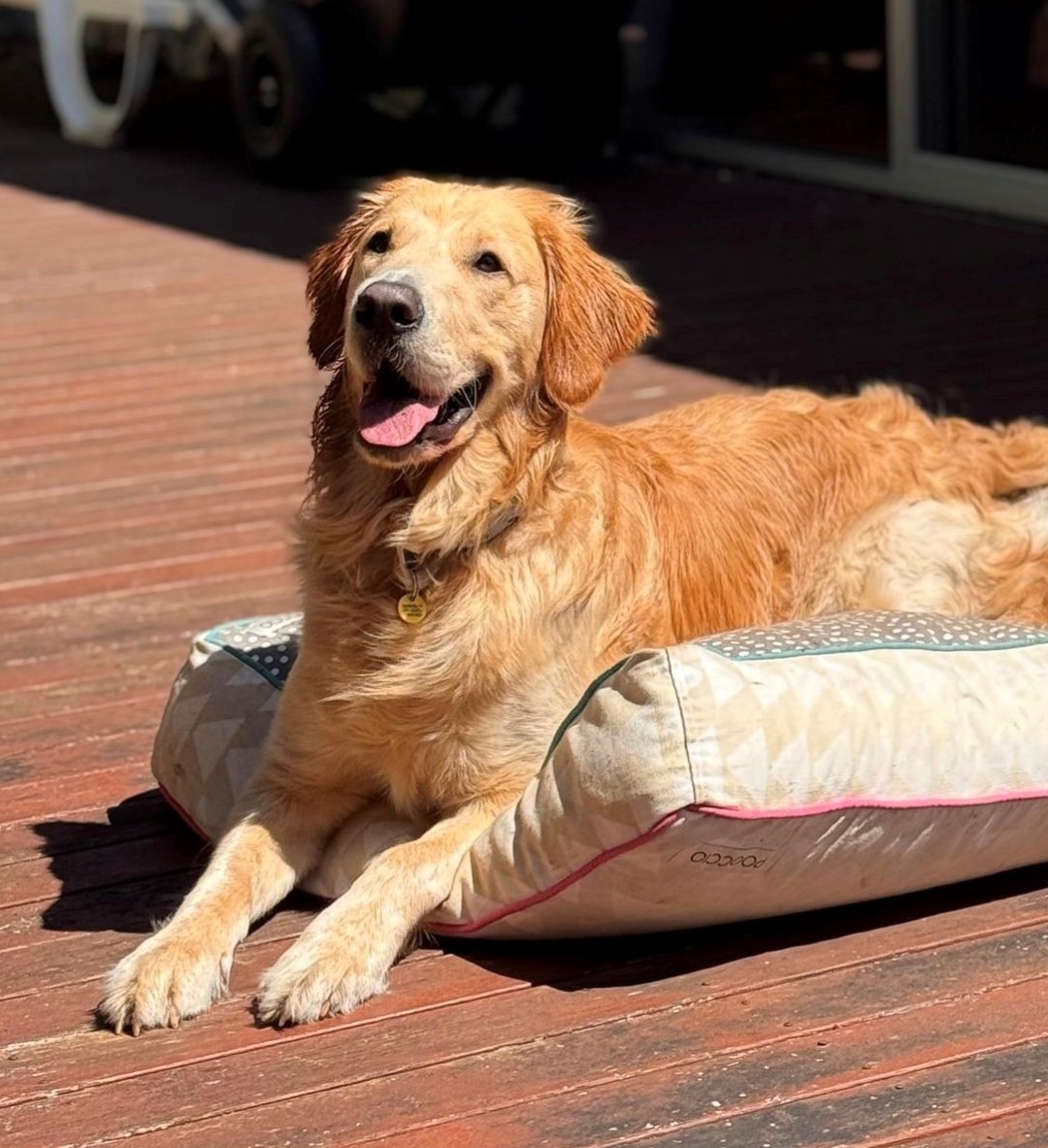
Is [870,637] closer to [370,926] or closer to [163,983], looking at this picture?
[370,926]

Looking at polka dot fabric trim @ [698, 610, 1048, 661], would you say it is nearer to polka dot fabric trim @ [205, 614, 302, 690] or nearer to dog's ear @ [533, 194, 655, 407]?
dog's ear @ [533, 194, 655, 407]

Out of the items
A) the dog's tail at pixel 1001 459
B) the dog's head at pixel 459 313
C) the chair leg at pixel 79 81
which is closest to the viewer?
the dog's head at pixel 459 313

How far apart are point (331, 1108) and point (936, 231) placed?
7206 millimetres

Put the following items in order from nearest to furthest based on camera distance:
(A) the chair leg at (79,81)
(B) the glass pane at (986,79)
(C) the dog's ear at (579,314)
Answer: (C) the dog's ear at (579,314) → (B) the glass pane at (986,79) → (A) the chair leg at (79,81)

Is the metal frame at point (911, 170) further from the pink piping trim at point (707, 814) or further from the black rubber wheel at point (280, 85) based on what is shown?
the pink piping trim at point (707, 814)

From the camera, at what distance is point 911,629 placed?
3689 mm

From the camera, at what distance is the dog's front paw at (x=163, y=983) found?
128 inches

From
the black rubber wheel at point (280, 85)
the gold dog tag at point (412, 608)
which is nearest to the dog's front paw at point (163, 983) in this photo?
the gold dog tag at point (412, 608)

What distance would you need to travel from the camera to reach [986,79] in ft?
31.6

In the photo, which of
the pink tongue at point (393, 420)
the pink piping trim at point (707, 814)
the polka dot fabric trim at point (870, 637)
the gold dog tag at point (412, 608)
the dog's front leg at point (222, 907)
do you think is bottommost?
the dog's front leg at point (222, 907)

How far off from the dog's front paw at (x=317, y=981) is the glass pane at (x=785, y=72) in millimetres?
7731

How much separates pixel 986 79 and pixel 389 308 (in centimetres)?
677

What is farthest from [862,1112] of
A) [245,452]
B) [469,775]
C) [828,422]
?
[245,452]

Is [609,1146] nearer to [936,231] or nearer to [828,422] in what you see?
[828,422]
